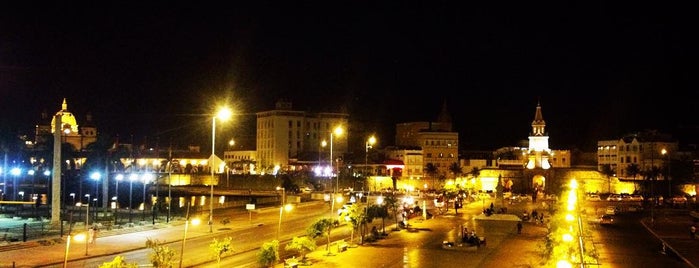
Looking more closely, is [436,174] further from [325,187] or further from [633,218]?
[633,218]

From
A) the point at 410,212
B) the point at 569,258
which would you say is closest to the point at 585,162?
the point at 410,212

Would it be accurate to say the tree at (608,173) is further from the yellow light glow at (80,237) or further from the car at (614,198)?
the yellow light glow at (80,237)

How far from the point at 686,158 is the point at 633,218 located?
72499 millimetres

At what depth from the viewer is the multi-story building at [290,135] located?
475ft

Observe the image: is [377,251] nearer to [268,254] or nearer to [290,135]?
[268,254]

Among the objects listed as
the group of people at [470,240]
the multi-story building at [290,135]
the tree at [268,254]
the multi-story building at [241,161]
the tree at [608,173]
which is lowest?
the group of people at [470,240]

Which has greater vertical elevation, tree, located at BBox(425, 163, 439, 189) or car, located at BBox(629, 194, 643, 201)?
tree, located at BBox(425, 163, 439, 189)

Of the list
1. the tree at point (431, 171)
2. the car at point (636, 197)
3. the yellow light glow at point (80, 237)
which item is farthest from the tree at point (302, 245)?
the tree at point (431, 171)

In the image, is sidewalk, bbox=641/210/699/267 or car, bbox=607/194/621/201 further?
car, bbox=607/194/621/201

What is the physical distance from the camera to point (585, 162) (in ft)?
539

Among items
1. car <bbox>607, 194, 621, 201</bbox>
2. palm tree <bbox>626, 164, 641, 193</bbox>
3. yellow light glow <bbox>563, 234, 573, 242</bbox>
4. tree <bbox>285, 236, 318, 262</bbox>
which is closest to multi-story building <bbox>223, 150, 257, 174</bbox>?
car <bbox>607, 194, 621, 201</bbox>

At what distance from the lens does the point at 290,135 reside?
147 metres

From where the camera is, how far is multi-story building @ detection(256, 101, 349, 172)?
5704 inches

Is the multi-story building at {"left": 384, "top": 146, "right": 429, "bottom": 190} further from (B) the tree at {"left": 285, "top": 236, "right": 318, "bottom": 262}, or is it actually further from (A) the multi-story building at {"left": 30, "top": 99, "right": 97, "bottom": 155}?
(B) the tree at {"left": 285, "top": 236, "right": 318, "bottom": 262}
